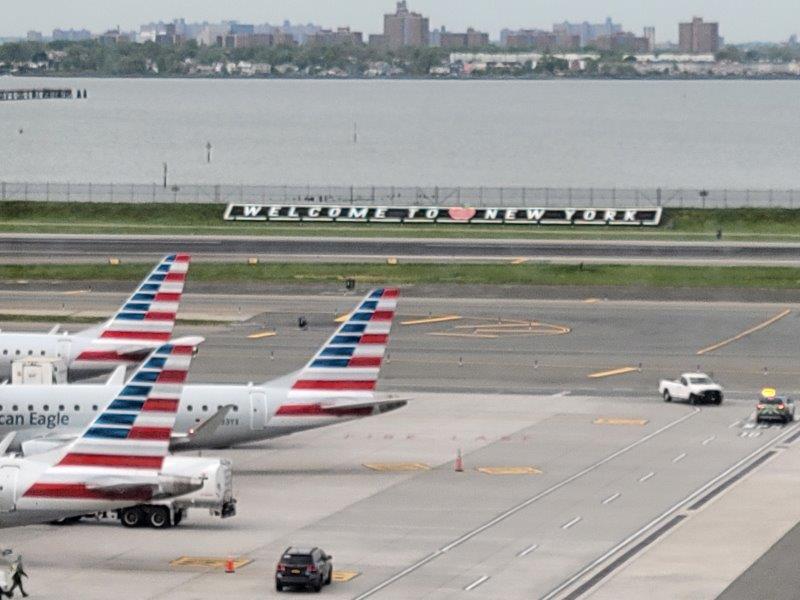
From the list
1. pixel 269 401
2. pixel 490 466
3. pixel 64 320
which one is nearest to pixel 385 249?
pixel 64 320

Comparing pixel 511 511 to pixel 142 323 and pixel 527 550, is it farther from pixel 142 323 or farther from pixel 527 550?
pixel 142 323

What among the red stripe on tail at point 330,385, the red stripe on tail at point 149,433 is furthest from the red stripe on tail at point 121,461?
the red stripe on tail at point 330,385

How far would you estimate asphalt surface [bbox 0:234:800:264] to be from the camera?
158625 mm

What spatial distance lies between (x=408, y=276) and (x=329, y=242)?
2529cm

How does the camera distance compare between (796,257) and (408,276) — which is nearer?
(408,276)

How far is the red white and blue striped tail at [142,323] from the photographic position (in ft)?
314

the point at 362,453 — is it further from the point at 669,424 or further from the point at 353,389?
the point at 669,424

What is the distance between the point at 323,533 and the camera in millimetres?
68312

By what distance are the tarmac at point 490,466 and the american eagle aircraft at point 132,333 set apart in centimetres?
1006

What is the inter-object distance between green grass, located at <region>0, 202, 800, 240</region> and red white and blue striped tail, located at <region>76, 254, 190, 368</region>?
81.7 metres

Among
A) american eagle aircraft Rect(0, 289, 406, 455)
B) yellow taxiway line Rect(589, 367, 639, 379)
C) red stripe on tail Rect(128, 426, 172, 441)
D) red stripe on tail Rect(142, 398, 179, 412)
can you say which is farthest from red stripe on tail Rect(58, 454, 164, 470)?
yellow taxiway line Rect(589, 367, 639, 379)

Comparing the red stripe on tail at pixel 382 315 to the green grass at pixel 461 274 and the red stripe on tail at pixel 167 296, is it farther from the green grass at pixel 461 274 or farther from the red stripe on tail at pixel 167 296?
the green grass at pixel 461 274

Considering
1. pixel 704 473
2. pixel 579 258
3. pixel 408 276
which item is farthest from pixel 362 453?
pixel 579 258

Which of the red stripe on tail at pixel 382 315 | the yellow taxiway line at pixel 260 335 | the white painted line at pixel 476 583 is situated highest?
the red stripe on tail at pixel 382 315
